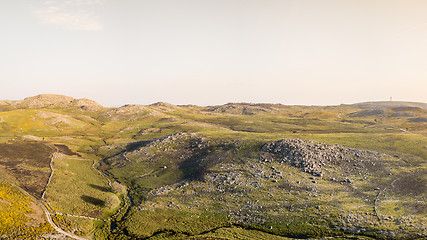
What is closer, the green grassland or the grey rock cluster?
the green grassland

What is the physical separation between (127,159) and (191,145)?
31.2 meters

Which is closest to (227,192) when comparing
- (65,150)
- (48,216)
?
(48,216)

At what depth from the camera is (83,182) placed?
85688 millimetres

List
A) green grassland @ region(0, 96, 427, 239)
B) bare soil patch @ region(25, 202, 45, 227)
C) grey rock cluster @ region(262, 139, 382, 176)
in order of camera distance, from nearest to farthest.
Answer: bare soil patch @ region(25, 202, 45, 227)
green grassland @ region(0, 96, 427, 239)
grey rock cluster @ region(262, 139, 382, 176)

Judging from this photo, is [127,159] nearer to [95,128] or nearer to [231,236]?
[231,236]

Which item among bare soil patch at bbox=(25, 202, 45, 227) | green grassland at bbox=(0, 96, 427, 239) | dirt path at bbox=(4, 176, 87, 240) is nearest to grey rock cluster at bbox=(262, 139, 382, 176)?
green grassland at bbox=(0, 96, 427, 239)

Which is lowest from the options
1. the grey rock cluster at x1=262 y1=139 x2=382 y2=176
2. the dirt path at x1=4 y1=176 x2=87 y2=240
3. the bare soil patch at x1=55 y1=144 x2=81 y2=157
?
the dirt path at x1=4 y1=176 x2=87 y2=240

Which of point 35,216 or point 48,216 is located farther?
point 48,216

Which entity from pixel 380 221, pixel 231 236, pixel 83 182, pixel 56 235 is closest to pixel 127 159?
pixel 83 182

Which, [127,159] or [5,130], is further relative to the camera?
[5,130]

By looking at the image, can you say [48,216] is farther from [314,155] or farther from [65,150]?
[314,155]

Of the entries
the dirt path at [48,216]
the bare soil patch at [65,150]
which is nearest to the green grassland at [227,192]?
the dirt path at [48,216]

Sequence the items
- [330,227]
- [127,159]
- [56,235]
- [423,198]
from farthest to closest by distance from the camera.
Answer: [127,159], [423,198], [330,227], [56,235]

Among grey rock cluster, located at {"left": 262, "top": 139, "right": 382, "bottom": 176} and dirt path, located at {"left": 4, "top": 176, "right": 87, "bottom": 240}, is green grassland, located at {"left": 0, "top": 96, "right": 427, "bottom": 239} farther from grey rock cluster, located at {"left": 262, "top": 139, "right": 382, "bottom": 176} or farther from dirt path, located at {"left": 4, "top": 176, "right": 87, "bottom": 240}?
grey rock cluster, located at {"left": 262, "top": 139, "right": 382, "bottom": 176}
